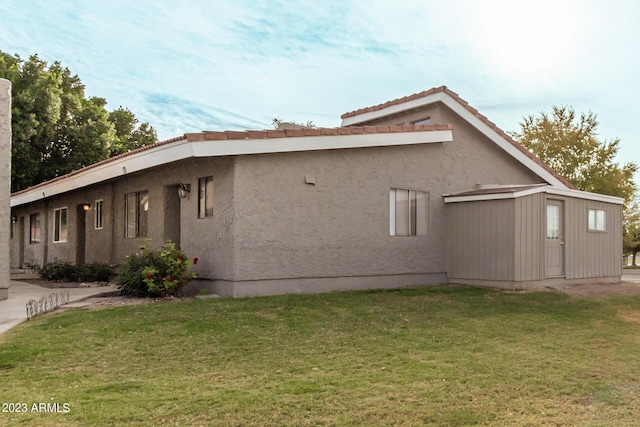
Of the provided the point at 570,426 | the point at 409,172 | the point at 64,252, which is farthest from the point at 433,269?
the point at 64,252

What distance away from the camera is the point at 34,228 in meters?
23.0

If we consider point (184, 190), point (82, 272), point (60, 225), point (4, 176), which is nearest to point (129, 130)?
point (60, 225)

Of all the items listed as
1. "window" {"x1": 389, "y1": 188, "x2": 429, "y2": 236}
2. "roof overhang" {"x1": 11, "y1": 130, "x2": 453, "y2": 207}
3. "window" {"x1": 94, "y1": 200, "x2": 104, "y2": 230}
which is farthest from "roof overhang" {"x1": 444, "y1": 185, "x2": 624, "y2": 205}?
"window" {"x1": 94, "y1": 200, "x2": 104, "y2": 230}

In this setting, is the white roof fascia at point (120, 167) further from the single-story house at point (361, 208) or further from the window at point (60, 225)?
the window at point (60, 225)

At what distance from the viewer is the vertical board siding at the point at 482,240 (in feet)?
43.0

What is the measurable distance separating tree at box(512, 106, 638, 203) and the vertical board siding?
22002 millimetres

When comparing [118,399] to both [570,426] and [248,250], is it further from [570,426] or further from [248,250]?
[248,250]

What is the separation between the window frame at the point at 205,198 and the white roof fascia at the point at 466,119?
658 centimetres

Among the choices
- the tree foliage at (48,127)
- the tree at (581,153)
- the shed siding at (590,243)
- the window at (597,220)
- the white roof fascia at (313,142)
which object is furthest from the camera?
the tree at (581,153)

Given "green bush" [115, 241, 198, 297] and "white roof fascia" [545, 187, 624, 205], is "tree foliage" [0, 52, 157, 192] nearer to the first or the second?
"green bush" [115, 241, 198, 297]

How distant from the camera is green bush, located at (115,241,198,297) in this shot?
10836 millimetres

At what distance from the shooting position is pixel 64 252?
19359 mm

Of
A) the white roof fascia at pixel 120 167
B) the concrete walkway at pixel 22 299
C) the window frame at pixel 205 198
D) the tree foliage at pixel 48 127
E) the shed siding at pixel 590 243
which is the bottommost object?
the concrete walkway at pixel 22 299

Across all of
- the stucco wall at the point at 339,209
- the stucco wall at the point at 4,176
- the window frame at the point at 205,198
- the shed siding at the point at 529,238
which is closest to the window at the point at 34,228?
the stucco wall at the point at 4,176
